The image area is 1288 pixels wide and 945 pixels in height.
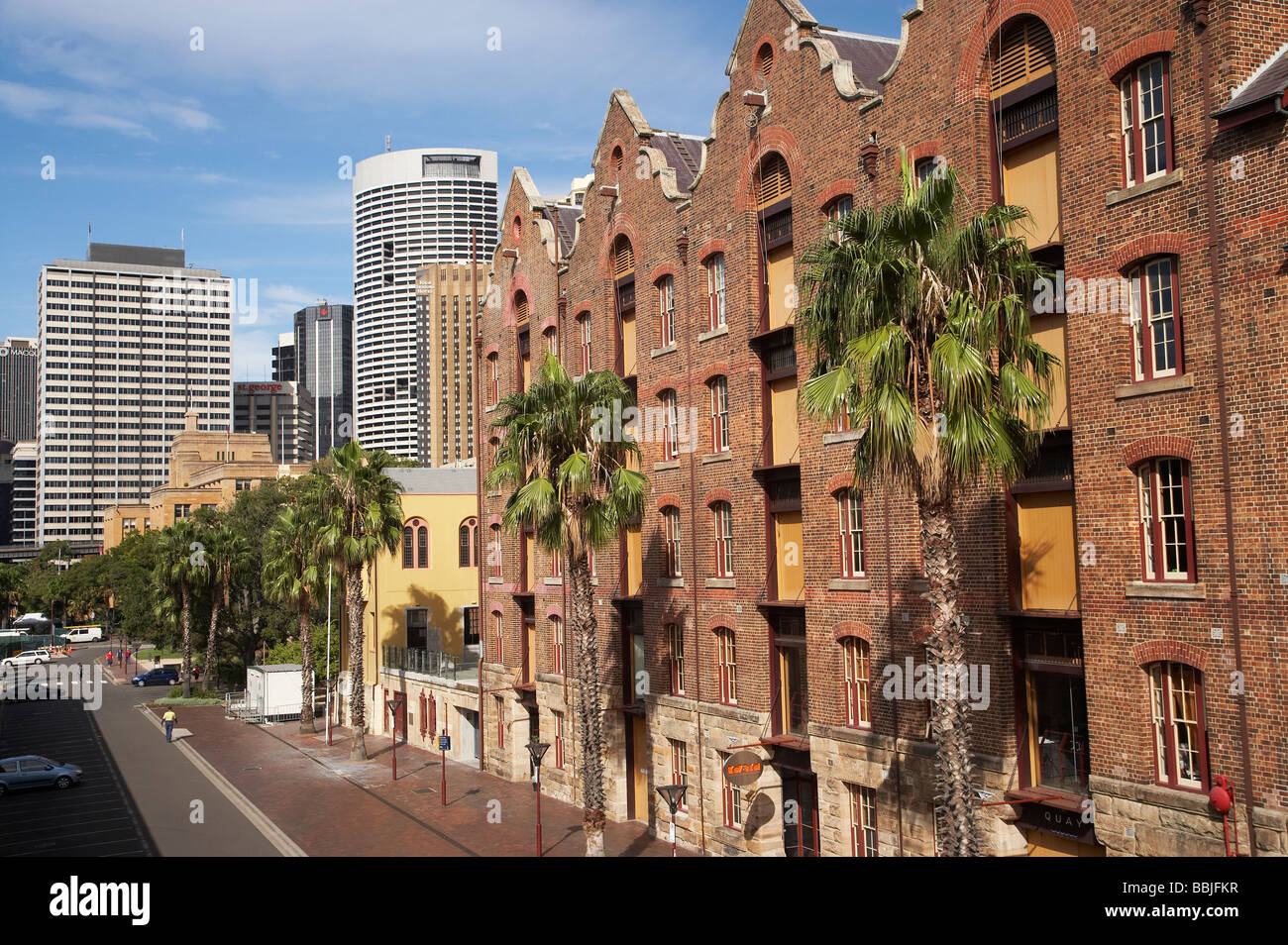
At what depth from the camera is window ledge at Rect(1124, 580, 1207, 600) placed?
16.3m

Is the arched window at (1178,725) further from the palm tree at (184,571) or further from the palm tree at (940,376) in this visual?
the palm tree at (184,571)

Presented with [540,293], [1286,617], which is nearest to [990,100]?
[1286,617]

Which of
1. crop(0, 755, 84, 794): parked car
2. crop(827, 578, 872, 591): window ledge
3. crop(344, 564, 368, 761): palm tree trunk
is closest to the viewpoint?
crop(827, 578, 872, 591): window ledge

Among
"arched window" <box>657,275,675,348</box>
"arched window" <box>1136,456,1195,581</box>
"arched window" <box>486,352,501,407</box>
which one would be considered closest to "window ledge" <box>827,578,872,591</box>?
"arched window" <box>1136,456,1195,581</box>

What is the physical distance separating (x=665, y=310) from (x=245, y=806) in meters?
23.7

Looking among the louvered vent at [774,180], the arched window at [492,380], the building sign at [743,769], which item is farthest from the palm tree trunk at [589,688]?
the arched window at [492,380]

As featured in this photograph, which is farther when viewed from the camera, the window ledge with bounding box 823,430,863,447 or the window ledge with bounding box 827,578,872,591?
the window ledge with bounding box 823,430,863,447

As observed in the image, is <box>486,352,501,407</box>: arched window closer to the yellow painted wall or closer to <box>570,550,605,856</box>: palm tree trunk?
the yellow painted wall

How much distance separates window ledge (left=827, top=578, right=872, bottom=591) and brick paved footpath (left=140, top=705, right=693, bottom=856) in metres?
10.9

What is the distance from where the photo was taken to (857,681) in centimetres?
2398

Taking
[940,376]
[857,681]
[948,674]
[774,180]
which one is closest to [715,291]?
[774,180]

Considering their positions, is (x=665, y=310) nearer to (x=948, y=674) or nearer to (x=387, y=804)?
(x=948, y=674)

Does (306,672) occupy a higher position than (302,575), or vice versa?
(302,575)

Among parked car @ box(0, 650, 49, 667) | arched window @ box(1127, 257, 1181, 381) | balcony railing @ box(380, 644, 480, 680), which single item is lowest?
parked car @ box(0, 650, 49, 667)
